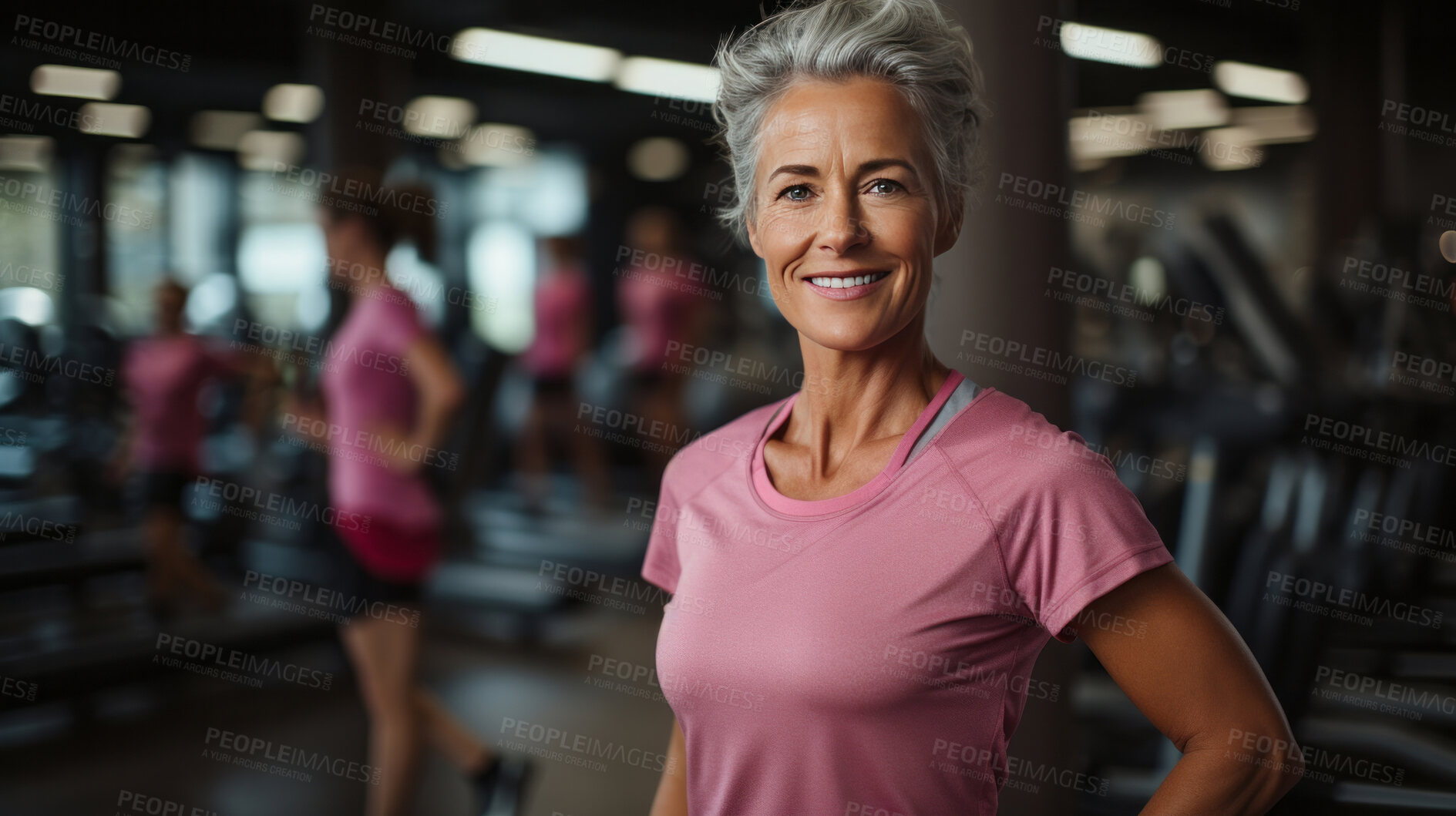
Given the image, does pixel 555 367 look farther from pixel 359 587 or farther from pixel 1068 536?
pixel 1068 536

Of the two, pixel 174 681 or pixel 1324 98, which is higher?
pixel 1324 98

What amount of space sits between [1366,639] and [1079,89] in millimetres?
8530

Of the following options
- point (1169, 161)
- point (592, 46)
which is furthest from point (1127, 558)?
point (1169, 161)

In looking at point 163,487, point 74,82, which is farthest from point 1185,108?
point 74,82

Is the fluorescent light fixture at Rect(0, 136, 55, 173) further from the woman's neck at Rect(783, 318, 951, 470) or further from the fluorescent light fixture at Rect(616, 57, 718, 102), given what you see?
the woman's neck at Rect(783, 318, 951, 470)

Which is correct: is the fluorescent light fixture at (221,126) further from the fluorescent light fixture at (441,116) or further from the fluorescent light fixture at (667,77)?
the fluorescent light fixture at (667,77)

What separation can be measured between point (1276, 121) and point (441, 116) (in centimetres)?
935

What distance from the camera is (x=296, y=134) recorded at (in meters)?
11.3

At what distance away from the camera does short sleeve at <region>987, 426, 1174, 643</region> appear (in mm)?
911

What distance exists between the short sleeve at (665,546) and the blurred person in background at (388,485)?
1492 mm

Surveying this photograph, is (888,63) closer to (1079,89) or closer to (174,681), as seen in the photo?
(174,681)

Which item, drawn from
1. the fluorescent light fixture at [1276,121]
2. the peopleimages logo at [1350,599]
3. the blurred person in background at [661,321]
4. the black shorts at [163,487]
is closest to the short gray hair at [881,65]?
the peopleimages logo at [1350,599]

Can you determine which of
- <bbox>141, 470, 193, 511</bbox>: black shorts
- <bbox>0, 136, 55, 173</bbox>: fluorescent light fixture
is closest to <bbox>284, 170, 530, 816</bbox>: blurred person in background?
<bbox>141, 470, 193, 511</bbox>: black shorts

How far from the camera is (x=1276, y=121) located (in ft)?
39.1
